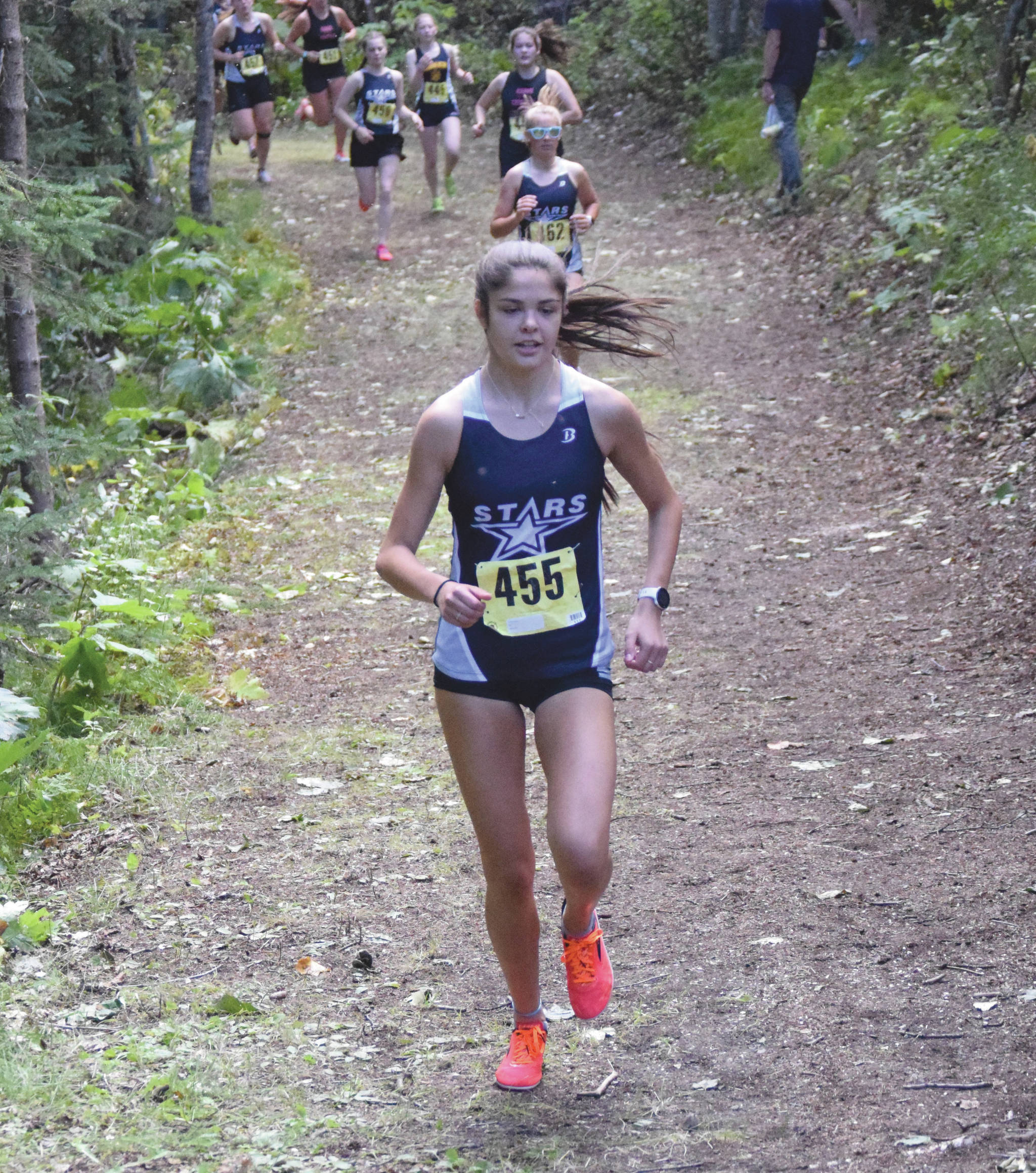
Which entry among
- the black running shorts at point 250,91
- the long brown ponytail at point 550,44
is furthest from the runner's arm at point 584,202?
the black running shorts at point 250,91

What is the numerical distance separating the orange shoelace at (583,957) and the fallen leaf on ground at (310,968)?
1.26 m

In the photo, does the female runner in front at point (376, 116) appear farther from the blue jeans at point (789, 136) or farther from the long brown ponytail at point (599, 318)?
the long brown ponytail at point (599, 318)

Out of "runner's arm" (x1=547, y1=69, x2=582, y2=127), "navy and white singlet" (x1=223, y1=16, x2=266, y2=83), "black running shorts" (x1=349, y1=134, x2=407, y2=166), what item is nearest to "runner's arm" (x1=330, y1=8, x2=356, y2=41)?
"navy and white singlet" (x1=223, y1=16, x2=266, y2=83)

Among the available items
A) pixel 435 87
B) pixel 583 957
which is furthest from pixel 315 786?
pixel 435 87

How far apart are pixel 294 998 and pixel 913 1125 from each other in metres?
1.99

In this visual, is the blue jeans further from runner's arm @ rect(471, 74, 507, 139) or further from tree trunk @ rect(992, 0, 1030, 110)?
runner's arm @ rect(471, 74, 507, 139)

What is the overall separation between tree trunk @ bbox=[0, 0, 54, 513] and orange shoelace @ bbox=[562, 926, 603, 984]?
4.75m

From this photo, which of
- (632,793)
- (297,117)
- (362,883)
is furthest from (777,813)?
(297,117)

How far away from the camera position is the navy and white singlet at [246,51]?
16.5m

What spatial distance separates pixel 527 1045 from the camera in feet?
12.3

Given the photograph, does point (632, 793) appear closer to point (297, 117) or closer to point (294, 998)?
point (294, 998)

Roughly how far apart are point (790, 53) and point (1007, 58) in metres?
2.86

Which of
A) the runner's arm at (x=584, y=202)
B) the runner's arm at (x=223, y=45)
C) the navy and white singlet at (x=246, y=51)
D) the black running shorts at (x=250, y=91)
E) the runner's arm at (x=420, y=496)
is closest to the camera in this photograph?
the runner's arm at (x=420, y=496)

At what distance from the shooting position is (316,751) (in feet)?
20.9
